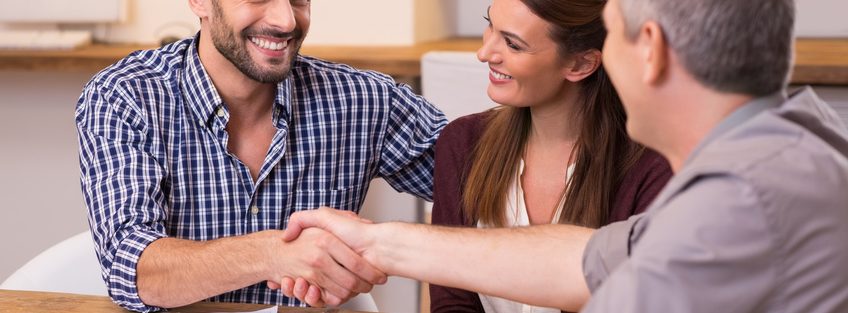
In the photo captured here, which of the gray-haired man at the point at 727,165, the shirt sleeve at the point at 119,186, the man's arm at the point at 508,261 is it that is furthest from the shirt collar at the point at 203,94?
the gray-haired man at the point at 727,165

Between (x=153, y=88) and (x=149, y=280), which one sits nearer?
(x=149, y=280)

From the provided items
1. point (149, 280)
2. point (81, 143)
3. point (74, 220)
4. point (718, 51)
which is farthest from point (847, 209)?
point (74, 220)

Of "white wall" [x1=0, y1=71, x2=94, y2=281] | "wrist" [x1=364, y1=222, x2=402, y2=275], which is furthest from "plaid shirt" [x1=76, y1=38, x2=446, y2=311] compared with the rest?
"white wall" [x1=0, y1=71, x2=94, y2=281]

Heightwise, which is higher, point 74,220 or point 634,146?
point 634,146

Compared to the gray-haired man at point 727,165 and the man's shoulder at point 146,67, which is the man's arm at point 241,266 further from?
the gray-haired man at point 727,165

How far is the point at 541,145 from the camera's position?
6.19 feet

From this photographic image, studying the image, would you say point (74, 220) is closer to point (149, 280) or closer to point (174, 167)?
point (174, 167)

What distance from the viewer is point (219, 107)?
1.89 metres

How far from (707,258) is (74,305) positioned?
99cm

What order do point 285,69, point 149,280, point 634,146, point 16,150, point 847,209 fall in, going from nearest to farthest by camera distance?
point 847,209
point 149,280
point 634,146
point 285,69
point 16,150

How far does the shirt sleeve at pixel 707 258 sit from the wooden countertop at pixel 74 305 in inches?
28.3

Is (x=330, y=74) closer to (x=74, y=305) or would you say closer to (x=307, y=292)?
(x=307, y=292)

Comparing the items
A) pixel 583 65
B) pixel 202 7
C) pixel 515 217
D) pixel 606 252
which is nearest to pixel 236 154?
pixel 202 7

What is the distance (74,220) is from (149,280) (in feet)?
7.01
